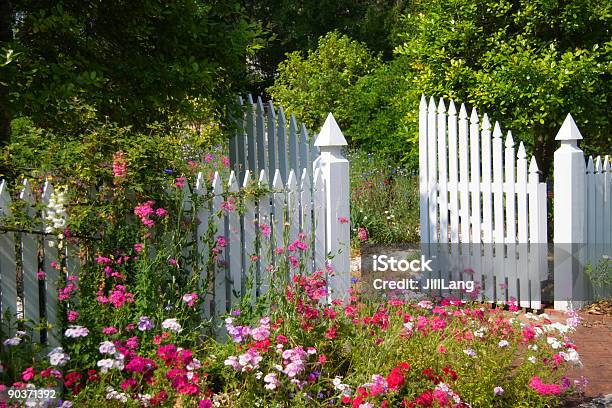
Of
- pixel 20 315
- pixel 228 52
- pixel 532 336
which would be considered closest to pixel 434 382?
pixel 532 336

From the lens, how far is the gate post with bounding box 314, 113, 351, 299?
15.5ft

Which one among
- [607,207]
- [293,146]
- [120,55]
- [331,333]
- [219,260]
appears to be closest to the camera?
[331,333]

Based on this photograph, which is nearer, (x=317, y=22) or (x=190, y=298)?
(x=190, y=298)

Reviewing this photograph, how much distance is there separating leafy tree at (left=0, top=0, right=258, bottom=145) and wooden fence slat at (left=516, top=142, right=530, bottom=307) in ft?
8.49

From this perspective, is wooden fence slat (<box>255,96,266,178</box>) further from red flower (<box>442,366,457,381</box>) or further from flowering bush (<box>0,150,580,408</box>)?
red flower (<box>442,366,457,381</box>)

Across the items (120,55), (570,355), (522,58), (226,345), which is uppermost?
(522,58)

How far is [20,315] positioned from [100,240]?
2.14 ft

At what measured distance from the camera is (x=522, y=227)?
20.8 feet

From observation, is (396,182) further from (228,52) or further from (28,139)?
(28,139)

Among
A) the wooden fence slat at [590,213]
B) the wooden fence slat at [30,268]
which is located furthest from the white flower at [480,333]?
the wooden fence slat at [590,213]

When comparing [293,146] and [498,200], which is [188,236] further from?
[498,200]

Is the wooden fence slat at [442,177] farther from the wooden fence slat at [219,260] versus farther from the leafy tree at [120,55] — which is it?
the wooden fence slat at [219,260]

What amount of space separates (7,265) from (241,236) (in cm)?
145

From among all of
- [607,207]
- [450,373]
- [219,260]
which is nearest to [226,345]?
[219,260]
